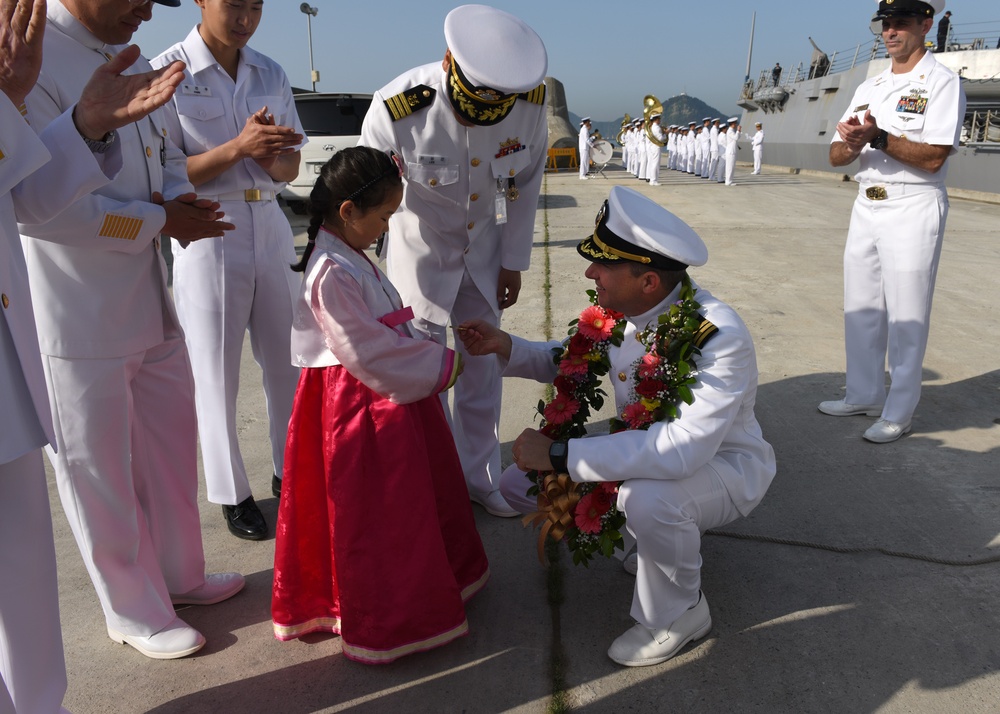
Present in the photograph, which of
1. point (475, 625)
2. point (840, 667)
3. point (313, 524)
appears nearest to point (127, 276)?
point (313, 524)

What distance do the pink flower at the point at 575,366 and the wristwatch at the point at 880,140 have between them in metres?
2.17

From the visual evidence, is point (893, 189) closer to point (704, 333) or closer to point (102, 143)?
point (704, 333)

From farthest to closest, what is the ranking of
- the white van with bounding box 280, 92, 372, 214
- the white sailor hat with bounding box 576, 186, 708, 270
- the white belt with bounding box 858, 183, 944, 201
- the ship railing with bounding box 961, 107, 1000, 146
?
the ship railing with bounding box 961, 107, 1000, 146 < the white van with bounding box 280, 92, 372, 214 < the white belt with bounding box 858, 183, 944, 201 < the white sailor hat with bounding box 576, 186, 708, 270

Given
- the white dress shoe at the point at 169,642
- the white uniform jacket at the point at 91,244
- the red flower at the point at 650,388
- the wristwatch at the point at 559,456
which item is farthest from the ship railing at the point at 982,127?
the white dress shoe at the point at 169,642

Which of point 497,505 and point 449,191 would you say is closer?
point 449,191

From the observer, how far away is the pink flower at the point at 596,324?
285 centimetres

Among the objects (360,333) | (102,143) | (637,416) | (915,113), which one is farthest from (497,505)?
(915,113)

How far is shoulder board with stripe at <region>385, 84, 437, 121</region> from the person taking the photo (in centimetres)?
309

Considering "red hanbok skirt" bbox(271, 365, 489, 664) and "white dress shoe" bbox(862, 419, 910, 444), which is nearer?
"red hanbok skirt" bbox(271, 365, 489, 664)

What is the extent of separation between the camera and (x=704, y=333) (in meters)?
2.42

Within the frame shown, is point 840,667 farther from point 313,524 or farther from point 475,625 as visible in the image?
point 313,524

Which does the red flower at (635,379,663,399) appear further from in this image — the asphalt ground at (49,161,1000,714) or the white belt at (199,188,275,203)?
the white belt at (199,188,275,203)

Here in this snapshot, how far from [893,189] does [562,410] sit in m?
2.41

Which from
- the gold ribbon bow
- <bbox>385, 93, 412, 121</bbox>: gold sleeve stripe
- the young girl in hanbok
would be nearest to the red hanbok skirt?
the young girl in hanbok
